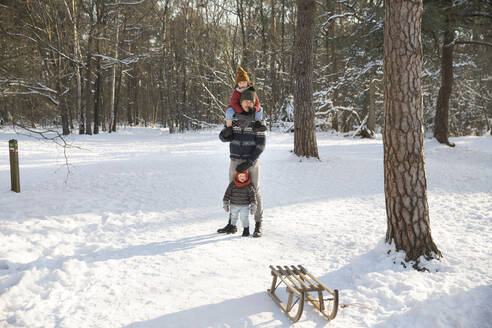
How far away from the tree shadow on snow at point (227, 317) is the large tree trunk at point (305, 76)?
7211 mm

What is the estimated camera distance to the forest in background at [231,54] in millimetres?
12273

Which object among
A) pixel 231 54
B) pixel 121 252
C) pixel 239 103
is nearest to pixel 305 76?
pixel 239 103

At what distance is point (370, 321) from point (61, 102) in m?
18.9

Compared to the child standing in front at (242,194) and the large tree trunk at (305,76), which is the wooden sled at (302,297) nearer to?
the child standing in front at (242,194)

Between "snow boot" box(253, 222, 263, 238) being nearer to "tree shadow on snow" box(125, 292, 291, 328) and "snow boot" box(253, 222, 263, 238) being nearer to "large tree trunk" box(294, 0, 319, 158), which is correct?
"tree shadow on snow" box(125, 292, 291, 328)

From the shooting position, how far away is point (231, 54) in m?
17.5

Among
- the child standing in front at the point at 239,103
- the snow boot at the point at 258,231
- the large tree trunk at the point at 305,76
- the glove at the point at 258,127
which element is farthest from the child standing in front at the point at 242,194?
the large tree trunk at the point at 305,76

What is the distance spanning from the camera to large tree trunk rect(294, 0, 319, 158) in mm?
9664

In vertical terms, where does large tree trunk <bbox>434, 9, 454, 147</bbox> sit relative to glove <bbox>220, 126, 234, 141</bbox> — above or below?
above

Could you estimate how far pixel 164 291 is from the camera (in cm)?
331

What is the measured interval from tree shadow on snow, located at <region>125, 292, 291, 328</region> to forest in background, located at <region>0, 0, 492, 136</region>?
733 centimetres

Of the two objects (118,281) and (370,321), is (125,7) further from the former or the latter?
(370,321)

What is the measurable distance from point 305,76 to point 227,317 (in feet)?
26.4

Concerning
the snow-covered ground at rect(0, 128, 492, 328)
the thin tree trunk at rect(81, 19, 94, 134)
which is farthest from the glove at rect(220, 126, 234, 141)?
the thin tree trunk at rect(81, 19, 94, 134)
